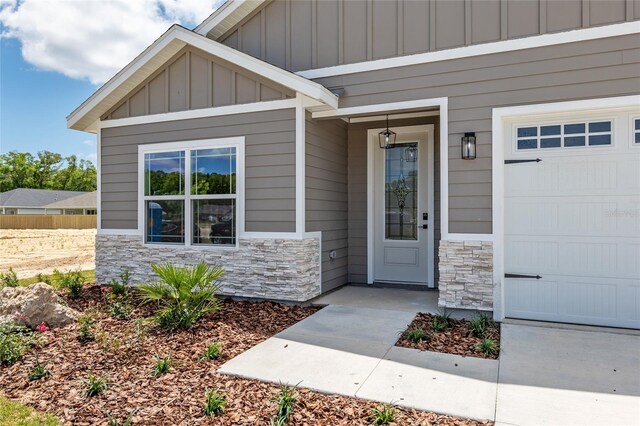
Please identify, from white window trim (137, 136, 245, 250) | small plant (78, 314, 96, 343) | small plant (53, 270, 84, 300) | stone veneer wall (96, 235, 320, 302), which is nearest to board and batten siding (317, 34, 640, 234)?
stone veneer wall (96, 235, 320, 302)

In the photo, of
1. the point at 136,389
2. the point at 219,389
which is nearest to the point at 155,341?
the point at 136,389

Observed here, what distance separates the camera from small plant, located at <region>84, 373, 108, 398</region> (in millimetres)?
3232

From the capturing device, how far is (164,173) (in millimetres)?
6855

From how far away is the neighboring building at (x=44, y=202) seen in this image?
40.4 metres

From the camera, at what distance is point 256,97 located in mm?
6141

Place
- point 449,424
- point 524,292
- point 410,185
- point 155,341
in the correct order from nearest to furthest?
1. point 449,424
2. point 155,341
3. point 524,292
4. point 410,185

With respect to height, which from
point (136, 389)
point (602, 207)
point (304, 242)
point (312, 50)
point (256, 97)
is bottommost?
point (136, 389)

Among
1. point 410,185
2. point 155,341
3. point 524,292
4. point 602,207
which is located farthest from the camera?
point 410,185

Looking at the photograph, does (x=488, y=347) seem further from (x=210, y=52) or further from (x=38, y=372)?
(x=210, y=52)

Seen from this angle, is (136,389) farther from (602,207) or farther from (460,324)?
(602,207)

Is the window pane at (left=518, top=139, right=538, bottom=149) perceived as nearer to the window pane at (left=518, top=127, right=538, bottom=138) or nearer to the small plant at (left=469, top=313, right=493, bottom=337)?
the window pane at (left=518, top=127, right=538, bottom=138)

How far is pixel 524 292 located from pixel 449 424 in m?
3.03

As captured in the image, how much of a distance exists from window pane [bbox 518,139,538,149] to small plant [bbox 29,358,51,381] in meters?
5.65

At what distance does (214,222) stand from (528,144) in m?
4.61
